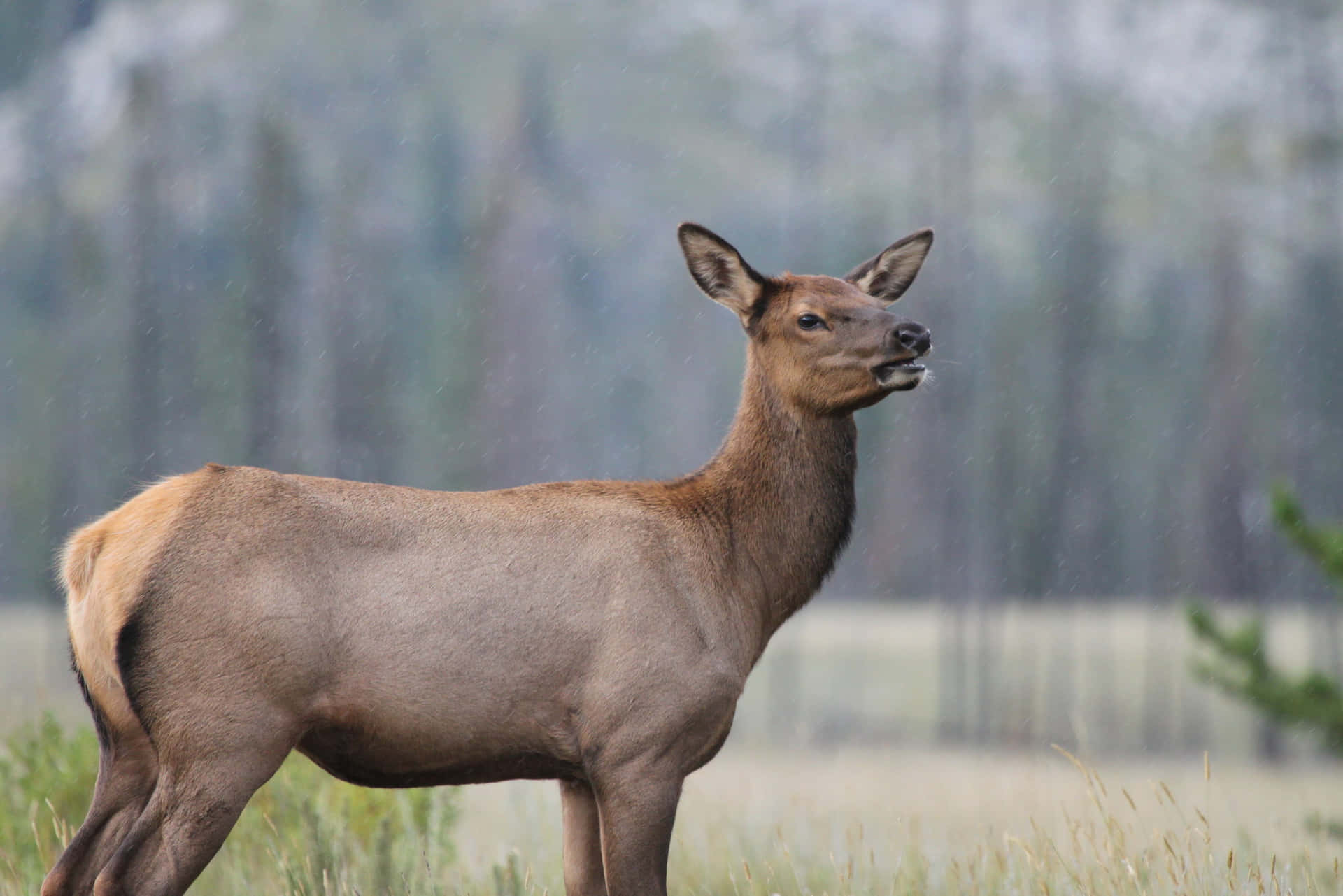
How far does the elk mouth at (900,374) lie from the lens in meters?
5.46

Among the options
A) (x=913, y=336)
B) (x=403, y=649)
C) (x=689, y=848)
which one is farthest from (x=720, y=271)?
(x=689, y=848)

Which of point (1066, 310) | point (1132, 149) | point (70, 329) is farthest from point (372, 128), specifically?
point (1066, 310)

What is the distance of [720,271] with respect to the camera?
235 inches

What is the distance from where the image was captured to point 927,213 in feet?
88.3

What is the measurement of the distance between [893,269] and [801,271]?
114 ft

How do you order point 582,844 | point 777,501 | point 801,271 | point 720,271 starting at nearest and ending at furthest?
point 582,844 → point 777,501 → point 720,271 → point 801,271

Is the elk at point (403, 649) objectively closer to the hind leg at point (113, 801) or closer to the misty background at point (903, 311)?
the hind leg at point (113, 801)

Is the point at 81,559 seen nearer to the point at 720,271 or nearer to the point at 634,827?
the point at 634,827

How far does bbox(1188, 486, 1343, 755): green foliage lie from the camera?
27.7 feet

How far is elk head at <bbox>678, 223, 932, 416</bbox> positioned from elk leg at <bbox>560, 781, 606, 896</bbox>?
1.86 metres

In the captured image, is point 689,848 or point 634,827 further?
point 689,848

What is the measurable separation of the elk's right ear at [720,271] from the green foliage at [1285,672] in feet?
14.3

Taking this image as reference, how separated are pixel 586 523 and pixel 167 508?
1527 millimetres

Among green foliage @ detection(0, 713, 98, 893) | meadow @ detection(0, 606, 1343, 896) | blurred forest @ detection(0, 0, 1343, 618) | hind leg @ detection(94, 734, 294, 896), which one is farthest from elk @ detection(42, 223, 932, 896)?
blurred forest @ detection(0, 0, 1343, 618)
